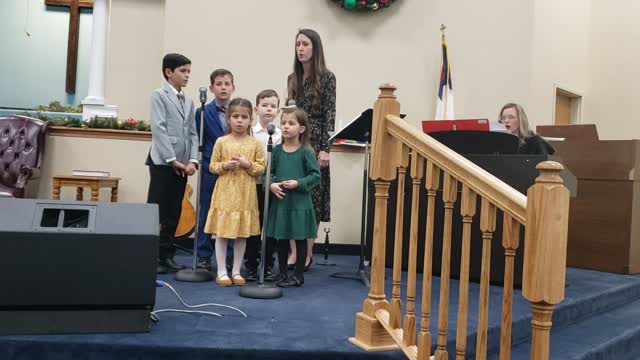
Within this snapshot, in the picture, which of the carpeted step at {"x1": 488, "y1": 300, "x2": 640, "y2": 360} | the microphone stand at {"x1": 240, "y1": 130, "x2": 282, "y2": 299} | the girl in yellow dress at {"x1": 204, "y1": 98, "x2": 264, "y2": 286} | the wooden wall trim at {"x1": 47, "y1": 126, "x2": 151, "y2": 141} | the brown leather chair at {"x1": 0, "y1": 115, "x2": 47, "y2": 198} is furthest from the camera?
the wooden wall trim at {"x1": 47, "y1": 126, "x2": 151, "y2": 141}

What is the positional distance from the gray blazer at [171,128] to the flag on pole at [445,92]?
249 centimetres

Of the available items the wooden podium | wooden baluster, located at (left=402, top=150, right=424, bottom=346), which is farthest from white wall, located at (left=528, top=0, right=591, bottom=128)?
wooden baluster, located at (left=402, top=150, right=424, bottom=346)

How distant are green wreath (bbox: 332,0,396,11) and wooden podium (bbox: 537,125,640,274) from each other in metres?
1.91

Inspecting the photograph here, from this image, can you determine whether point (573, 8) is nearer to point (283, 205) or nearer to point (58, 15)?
point (283, 205)

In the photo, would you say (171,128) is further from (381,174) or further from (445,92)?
(445,92)

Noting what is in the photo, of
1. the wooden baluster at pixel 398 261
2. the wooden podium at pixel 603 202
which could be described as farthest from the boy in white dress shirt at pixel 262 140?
the wooden podium at pixel 603 202

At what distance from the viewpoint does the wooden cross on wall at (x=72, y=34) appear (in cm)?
851

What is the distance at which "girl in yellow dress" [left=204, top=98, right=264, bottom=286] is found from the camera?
11.0 feet

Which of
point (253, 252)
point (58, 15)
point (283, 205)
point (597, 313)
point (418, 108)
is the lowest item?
point (597, 313)

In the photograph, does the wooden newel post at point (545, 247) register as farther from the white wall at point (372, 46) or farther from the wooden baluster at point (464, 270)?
the white wall at point (372, 46)

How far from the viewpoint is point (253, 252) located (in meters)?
3.69

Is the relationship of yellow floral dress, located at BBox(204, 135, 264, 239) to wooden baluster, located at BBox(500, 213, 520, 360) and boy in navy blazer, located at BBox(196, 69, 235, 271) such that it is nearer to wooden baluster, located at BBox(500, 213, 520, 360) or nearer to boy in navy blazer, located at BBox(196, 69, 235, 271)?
boy in navy blazer, located at BBox(196, 69, 235, 271)

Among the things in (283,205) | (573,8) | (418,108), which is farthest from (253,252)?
(573,8)

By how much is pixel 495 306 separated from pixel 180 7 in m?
3.69
